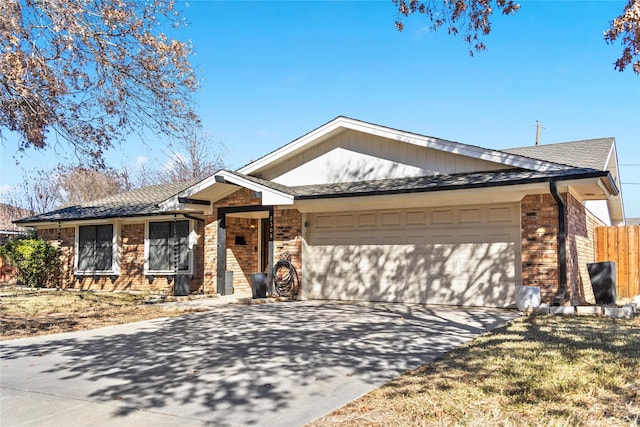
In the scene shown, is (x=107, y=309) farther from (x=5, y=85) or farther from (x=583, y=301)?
(x=583, y=301)

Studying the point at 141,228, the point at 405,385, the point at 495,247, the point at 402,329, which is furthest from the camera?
the point at 141,228

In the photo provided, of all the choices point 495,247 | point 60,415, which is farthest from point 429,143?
point 60,415

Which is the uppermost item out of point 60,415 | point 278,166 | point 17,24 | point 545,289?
point 17,24

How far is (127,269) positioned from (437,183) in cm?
1106

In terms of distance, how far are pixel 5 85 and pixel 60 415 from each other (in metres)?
7.71

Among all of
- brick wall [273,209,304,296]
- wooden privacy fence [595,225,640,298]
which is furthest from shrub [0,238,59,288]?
wooden privacy fence [595,225,640,298]

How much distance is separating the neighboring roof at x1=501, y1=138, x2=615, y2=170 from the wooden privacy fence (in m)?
2.37

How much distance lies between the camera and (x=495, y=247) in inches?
452

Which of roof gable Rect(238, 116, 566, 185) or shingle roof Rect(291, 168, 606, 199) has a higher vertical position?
roof gable Rect(238, 116, 566, 185)

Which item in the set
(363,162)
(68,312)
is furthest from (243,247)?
(68,312)

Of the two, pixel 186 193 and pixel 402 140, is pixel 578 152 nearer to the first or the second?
pixel 402 140

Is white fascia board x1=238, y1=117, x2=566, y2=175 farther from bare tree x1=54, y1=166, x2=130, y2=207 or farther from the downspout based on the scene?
bare tree x1=54, y1=166, x2=130, y2=207

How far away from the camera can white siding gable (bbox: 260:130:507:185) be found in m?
12.3

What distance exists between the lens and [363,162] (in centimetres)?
1352
